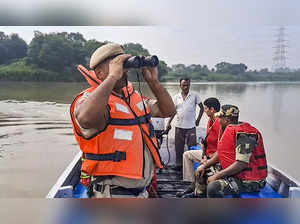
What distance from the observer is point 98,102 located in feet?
2.54

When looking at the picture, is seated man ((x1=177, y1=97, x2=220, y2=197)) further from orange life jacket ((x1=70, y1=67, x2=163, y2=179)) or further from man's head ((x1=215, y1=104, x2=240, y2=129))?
orange life jacket ((x1=70, y1=67, x2=163, y2=179))

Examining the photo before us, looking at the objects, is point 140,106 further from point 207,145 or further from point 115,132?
point 207,145

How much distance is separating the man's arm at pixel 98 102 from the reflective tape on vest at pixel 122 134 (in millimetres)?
94

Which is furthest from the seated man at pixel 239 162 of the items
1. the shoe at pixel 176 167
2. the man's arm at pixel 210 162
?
the shoe at pixel 176 167

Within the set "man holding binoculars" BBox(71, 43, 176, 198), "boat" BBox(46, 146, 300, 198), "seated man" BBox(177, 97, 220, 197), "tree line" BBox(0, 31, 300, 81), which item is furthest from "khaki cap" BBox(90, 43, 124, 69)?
"seated man" BBox(177, 97, 220, 197)

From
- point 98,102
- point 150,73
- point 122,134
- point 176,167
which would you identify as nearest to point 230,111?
point 150,73

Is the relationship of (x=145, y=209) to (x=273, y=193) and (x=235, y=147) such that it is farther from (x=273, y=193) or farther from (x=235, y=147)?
(x=273, y=193)

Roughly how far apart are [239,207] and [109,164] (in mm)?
500

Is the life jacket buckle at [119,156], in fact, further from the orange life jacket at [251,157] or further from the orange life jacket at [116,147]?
the orange life jacket at [251,157]

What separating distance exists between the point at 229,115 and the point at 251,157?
0.27 m

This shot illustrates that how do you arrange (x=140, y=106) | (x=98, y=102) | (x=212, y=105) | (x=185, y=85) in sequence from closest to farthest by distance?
(x=98, y=102) < (x=140, y=106) < (x=212, y=105) < (x=185, y=85)

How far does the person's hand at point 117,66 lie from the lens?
0.80 metres

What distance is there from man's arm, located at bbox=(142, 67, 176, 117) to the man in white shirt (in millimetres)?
1626
